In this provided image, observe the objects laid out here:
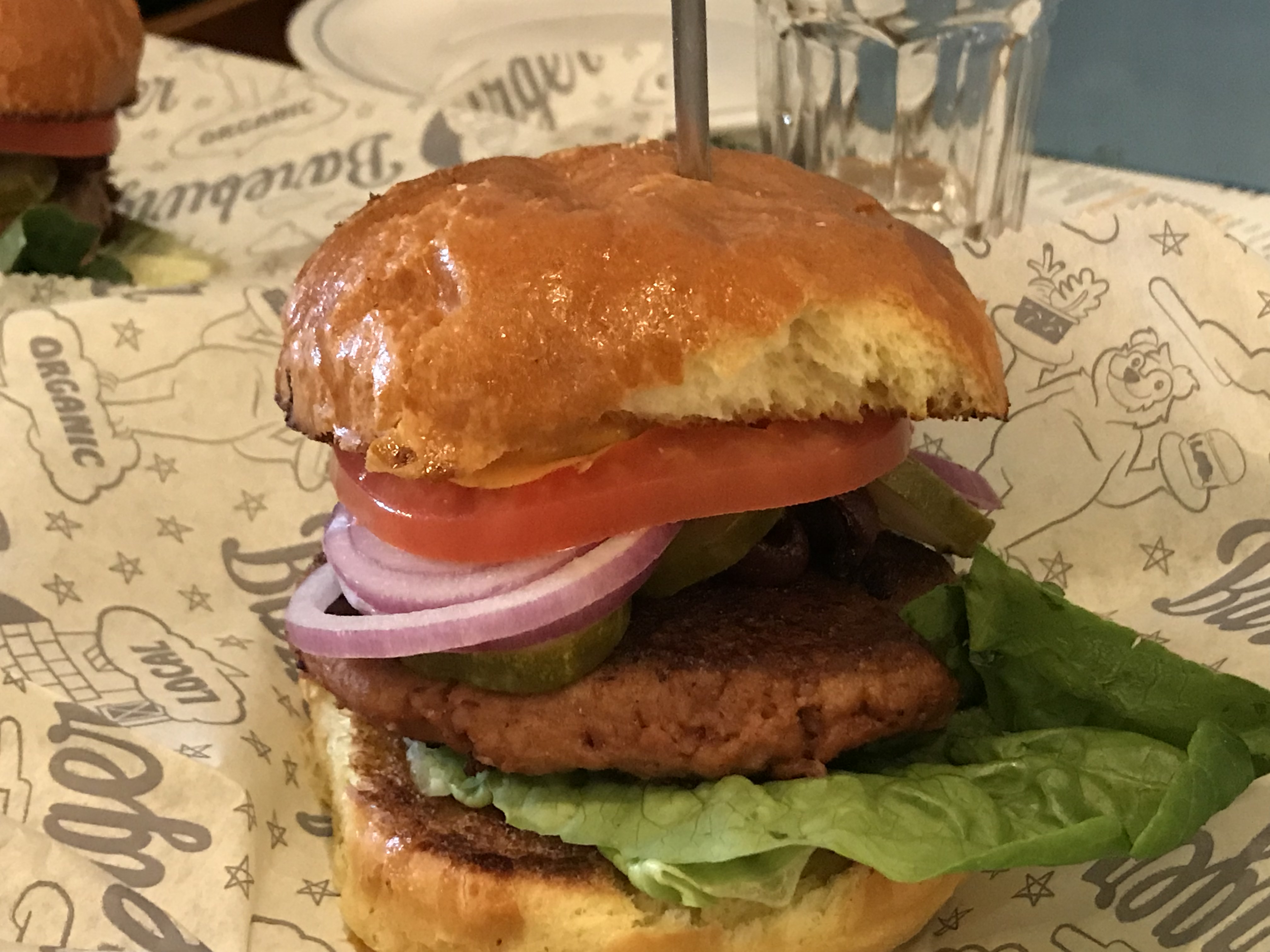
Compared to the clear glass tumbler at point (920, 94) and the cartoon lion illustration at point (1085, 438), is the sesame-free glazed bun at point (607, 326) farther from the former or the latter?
the clear glass tumbler at point (920, 94)

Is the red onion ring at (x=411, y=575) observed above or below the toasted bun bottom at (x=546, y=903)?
above

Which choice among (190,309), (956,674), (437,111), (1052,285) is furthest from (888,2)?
(956,674)

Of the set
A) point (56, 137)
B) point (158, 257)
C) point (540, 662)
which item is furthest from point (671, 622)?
point (56, 137)

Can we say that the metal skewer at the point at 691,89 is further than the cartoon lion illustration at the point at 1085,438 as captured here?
No

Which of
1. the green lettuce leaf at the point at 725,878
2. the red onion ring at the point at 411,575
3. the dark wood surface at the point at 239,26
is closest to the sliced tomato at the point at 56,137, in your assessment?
the dark wood surface at the point at 239,26

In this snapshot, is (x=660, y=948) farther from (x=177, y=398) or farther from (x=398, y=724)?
(x=177, y=398)

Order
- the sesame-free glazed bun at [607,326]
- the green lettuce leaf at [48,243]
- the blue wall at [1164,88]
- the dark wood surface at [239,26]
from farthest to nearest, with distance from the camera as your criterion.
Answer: the dark wood surface at [239,26], the blue wall at [1164,88], the green lettuce leaf at [48,243], the sesame-free glazed bun at [607,326]

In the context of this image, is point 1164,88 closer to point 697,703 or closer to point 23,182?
point 697,703
